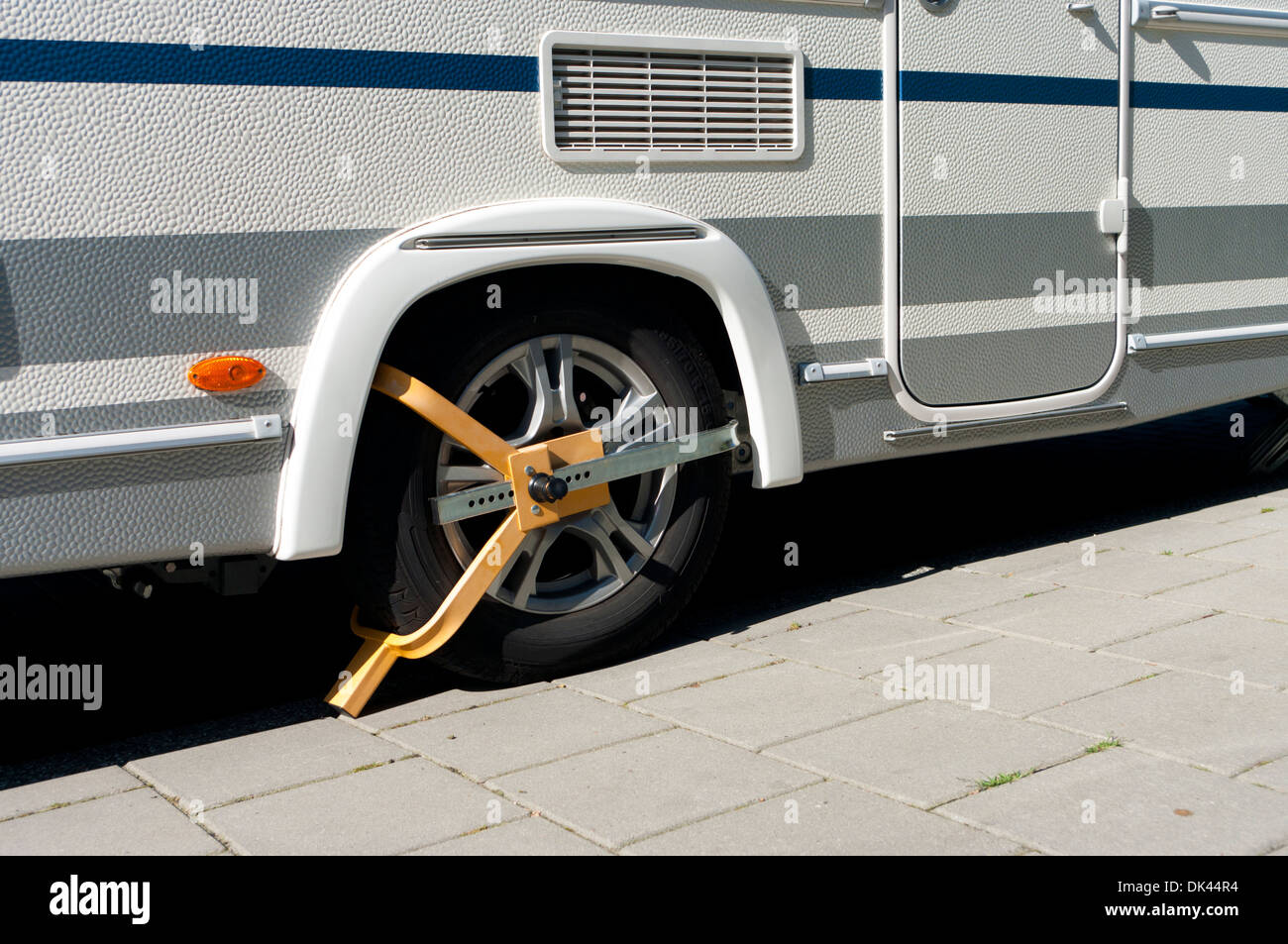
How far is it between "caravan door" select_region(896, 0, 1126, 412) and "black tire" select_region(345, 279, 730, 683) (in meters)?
0.72

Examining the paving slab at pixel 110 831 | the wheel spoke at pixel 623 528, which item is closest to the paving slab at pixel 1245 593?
the wheel spoke at pixel 623 528

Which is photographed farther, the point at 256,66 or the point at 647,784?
the point at 256,66

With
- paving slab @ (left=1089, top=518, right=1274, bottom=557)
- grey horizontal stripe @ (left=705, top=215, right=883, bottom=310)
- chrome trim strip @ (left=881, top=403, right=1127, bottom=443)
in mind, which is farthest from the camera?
paving slab @ (left=1089, top=518, right=1274, bottom=557)

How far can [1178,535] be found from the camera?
15.4 ft

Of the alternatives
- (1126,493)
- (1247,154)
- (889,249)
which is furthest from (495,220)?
(1126,493)

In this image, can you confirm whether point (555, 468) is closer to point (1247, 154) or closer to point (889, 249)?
point (889, 249)

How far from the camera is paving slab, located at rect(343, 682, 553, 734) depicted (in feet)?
10.7

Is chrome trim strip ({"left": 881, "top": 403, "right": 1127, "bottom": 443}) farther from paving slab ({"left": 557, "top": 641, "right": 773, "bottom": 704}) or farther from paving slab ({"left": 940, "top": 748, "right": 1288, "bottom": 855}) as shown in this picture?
paving slab ({"left": 940, "top": 748, "right": 1288, "bottom": 855})

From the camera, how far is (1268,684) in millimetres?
3203

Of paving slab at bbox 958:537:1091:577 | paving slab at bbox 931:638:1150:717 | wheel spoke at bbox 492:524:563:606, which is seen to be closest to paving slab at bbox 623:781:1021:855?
paving slab at bbox 931:638:1150:717

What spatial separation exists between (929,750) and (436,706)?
1179 mm

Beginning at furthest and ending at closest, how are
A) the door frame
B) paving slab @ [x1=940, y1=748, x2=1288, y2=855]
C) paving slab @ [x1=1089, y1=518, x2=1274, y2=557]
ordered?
paving slab @ [x1=1089, y1=518, x2=1274, y2=557]
the door frame
paving slab @ [x1=940, y1=748, x2=1288, y2=855]

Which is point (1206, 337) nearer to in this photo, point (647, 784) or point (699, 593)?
point (699, 593)

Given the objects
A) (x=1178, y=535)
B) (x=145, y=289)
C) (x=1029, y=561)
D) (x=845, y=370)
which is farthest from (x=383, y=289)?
(x=1178, y=535)
